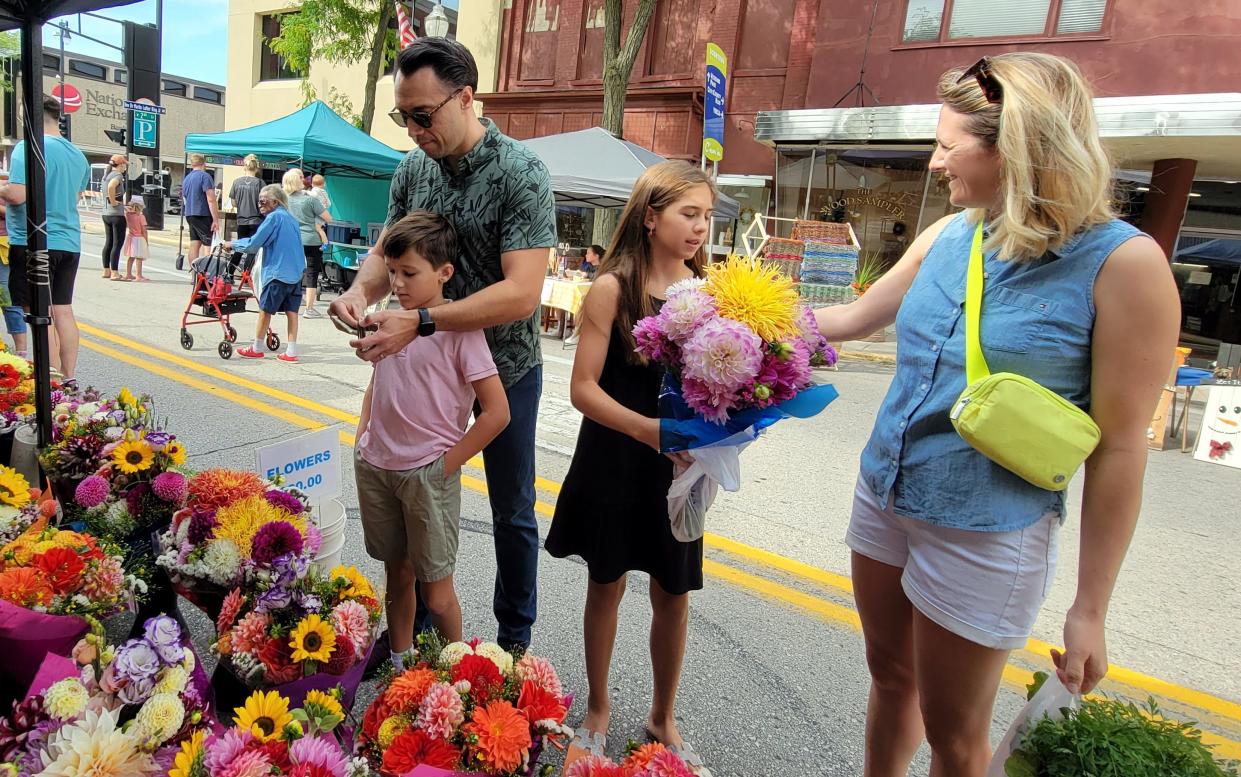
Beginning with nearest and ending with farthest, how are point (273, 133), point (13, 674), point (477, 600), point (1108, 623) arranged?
1. point (13, 674)
2. point (477, 600)
3. point (1108, 623)
4. point (273, 133)

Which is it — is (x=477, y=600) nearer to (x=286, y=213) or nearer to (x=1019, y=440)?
(x=1019, y=440)

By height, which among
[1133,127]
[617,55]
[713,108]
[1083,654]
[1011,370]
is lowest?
[1083,654]

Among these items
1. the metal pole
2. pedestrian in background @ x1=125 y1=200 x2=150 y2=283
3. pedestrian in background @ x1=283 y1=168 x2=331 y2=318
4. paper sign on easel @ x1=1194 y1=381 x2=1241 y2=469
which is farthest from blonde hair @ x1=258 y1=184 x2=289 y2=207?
paper sign on easel @ x1=1194 y1=381 x2=1241 y2=469

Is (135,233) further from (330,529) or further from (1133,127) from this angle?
(1133,127)

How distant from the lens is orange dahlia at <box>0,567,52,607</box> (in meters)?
1.77

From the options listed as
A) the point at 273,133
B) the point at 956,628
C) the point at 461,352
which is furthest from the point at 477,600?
the point at 273,133

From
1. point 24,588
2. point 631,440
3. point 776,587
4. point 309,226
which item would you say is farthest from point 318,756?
point 309,226

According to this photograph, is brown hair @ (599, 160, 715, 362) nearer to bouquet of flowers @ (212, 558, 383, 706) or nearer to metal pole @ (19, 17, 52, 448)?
bouquet of flowers @ (212, 558, 383, 706)

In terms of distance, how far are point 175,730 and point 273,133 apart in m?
12.8

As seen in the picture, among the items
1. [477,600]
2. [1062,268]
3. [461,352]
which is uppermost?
[1062,268]

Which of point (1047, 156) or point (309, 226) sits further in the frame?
point (309, 226)

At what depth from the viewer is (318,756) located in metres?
1.33

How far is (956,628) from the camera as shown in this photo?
5.13ft

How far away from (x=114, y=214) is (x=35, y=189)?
11.3 m
